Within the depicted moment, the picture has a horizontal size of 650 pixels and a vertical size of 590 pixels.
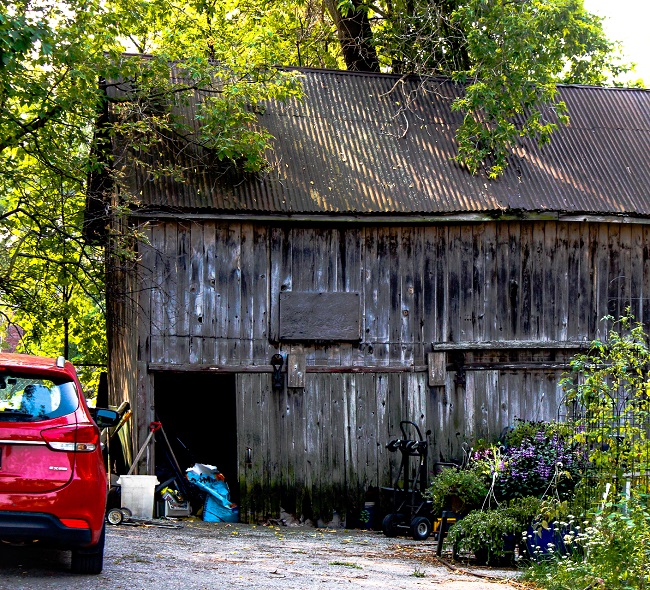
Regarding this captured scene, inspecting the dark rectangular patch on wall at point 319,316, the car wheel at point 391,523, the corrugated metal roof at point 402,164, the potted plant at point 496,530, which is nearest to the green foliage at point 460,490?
the potted plant at point 496,530

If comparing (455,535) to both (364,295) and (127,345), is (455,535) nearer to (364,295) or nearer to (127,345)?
(364,295)

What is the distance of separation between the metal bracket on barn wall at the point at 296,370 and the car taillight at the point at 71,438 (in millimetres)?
7961

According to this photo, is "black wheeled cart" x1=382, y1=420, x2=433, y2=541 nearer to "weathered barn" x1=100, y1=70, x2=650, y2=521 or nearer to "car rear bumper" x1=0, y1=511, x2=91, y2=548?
"weathered barn" x1=100, y1=70, x2=650, y2=521

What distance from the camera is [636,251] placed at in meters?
17.8

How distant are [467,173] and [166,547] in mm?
9003

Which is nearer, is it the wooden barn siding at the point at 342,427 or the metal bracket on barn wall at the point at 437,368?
the wooden barn siding at the point at 342,427

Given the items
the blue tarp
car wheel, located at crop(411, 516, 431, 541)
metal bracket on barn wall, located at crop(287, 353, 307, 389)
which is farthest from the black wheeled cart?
the blue tarp

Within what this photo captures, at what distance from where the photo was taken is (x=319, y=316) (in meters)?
16.5

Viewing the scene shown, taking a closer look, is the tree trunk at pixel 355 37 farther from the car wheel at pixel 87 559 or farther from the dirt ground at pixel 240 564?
the car wheel at pixel 87 559

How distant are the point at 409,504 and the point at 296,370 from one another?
277 cm

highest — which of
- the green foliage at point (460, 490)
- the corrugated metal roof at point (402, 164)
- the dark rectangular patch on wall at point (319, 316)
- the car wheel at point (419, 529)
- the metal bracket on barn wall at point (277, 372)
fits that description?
the corrugated metal roof at point (402, 164)

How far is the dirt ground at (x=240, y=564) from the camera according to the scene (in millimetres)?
8844

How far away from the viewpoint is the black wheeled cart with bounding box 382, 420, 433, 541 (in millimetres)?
14641

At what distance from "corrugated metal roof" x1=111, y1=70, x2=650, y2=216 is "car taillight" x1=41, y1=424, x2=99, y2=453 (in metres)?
7.68
